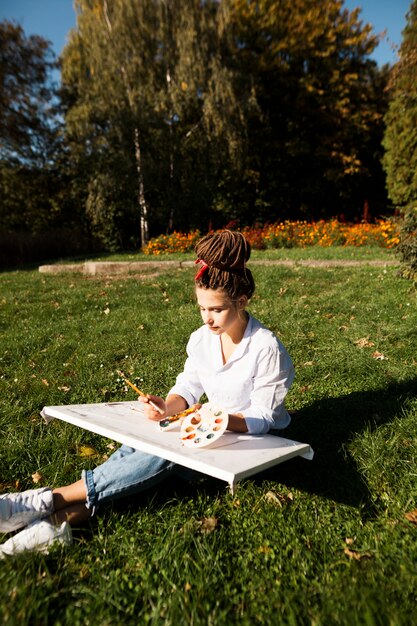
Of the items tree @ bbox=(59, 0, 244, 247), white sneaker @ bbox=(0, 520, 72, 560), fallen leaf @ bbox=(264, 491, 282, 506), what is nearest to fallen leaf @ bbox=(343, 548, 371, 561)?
fallen leaf @ bbox=(264, 491, 282, 506)

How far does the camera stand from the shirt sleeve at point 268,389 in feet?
7.38

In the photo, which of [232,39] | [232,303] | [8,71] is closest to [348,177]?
[232,39]

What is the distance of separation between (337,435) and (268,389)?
0.94 m

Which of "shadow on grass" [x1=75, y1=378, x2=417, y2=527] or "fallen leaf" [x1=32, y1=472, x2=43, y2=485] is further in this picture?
"fallen leaf" [x1=32, y1=472, x2=43, y2=485]

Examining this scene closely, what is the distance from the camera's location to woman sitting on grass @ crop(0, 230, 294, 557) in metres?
2.04

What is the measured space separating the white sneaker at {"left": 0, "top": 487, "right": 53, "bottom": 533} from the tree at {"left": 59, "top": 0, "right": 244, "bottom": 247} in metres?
16.7

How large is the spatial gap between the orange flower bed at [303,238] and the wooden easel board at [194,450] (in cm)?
1116

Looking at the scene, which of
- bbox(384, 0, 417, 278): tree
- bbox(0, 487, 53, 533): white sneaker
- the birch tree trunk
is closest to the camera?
bbox(0, 487, 53, 533): white sneaker

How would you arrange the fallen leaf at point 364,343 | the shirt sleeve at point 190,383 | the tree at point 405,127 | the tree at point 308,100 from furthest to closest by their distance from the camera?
the tree at point 308,100 → the tree at point 405,127 → the fallen leaf at point 364,343 → the shirt sleeve at point 190,383

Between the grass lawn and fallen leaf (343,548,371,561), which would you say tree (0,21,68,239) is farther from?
fallen leaf (343,548,371,561)

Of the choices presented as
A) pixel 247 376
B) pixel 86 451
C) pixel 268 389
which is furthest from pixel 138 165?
pixel 268 389

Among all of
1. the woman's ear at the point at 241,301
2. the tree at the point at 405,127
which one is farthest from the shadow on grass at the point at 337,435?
the tree at the point at 405,127

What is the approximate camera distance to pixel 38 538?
193cm

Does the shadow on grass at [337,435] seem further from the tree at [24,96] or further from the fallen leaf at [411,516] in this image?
the tree at [24,96]
